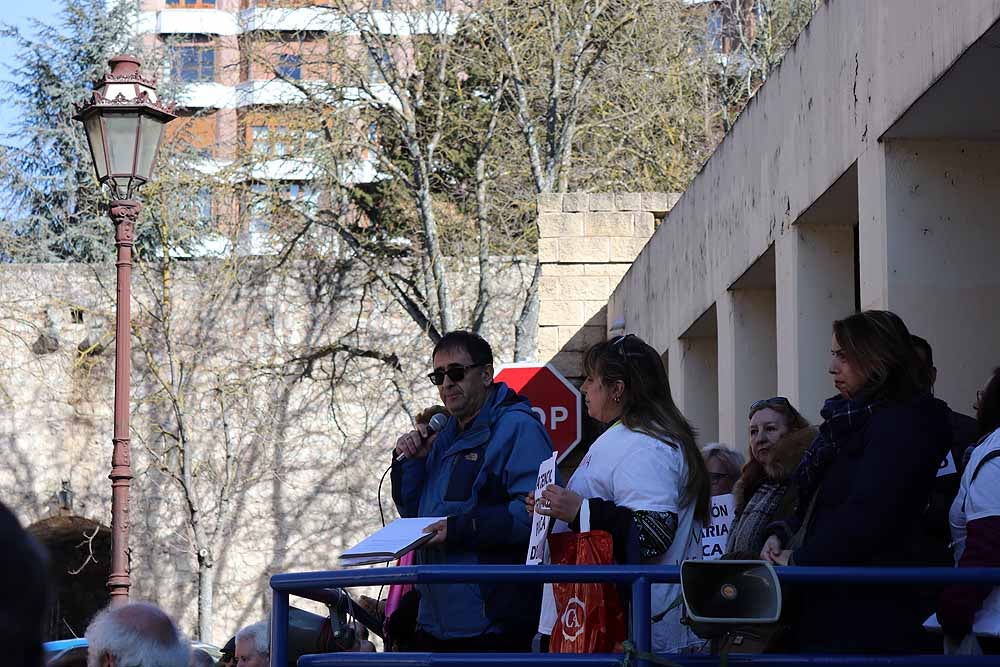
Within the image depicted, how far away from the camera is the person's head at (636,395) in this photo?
15.6ft

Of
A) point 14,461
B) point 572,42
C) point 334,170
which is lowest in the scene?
point 14,461

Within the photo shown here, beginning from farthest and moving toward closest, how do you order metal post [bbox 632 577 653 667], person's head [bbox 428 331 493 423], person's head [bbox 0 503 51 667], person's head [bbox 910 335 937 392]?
person's head [bbox 428 331 493 423]
person's head [bbox 910 335 937 392]
metal post [bbox 632 577 653 667]
person's head [bbox 0 503 51 667]

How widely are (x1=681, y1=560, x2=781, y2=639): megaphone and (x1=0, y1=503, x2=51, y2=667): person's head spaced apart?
6.75ft

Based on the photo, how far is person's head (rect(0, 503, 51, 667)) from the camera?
1646 millimetres

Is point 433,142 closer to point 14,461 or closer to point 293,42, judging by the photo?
point 293,42

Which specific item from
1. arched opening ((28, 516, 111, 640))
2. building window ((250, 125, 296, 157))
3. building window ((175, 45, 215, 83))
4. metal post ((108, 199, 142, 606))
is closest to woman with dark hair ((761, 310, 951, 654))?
metal post ((108, 199, 142, 606))

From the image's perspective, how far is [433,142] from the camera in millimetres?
27109

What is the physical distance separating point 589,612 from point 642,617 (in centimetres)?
Result: 56

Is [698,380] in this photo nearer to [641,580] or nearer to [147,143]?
[147,143]

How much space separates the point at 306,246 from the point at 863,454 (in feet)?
76.0

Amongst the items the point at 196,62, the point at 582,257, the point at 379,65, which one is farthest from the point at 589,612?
the point at 196,62

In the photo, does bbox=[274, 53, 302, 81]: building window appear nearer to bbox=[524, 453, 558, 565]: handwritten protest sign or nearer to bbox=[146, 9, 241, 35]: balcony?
bbox=[524, 453, 558, 565]: handwritten protest sign

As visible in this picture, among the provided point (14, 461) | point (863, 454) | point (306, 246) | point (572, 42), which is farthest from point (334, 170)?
point (863, 454)

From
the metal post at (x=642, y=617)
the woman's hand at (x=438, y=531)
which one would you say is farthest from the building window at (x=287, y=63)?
the metal post at (x=642, y=617)
